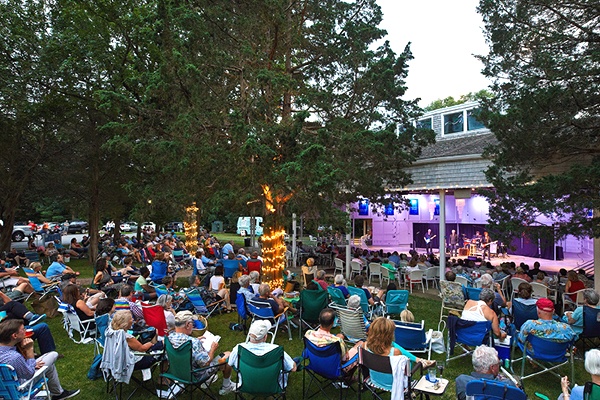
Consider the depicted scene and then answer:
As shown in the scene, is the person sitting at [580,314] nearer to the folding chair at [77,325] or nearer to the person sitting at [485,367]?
the person sitting at [485,367]

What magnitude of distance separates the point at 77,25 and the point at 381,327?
15.9 meters

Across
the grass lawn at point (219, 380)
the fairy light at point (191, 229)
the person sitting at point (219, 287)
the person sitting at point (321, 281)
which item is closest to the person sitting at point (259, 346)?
the grass lawn at point (219, 380)

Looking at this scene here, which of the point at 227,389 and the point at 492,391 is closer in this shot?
the point at 492,391

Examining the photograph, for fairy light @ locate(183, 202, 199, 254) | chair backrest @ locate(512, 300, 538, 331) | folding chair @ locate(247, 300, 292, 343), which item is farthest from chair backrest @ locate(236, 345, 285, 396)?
fairy light @ locate(183, 202, 199, 254)

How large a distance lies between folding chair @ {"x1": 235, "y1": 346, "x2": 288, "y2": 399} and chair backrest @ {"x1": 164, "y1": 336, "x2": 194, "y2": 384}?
1.81 ft

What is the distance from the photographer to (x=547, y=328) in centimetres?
508

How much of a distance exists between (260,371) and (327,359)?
0.83 metres

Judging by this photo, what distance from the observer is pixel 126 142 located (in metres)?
10.6

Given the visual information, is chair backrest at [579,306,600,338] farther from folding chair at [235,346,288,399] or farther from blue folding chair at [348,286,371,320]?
folding chair at [235,346,288,399]

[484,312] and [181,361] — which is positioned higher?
[484,312]

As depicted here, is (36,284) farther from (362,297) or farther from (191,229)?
(191,229)

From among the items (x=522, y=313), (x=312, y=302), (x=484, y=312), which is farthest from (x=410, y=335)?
(x=522, y=313)

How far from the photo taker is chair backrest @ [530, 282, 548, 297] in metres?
8.36

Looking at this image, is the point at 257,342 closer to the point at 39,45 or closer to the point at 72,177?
the point at 39,45
